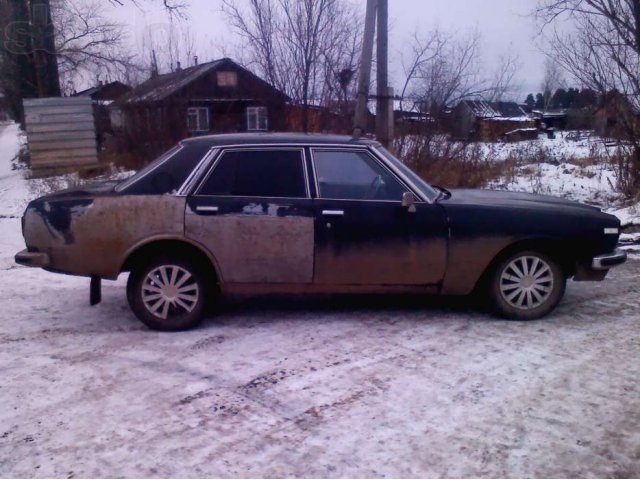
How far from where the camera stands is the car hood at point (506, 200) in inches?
229

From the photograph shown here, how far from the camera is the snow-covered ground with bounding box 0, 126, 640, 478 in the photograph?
137 inches

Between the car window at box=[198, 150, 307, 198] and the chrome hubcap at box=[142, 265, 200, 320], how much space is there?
0.73m

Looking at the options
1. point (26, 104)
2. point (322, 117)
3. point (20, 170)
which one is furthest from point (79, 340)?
point (20, 170)

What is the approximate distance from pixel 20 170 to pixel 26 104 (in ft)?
14.9

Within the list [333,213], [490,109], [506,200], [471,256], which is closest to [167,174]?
[333,213]

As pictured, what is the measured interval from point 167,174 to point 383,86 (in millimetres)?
6866

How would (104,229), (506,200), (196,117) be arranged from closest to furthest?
(104,229), (506,200), (196,117)

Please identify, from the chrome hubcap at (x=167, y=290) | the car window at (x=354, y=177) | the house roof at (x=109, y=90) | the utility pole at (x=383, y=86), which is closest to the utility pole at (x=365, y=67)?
the utility pole at (x=383, y=86)

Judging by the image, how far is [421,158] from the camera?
529 inches

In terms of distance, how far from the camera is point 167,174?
5.61 metres

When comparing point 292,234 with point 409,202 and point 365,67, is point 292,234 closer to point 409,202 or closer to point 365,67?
point 409,202

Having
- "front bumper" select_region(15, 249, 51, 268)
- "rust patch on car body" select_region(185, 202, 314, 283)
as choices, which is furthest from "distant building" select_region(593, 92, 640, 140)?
"front bumper" select_region(15, 249, 51, 268)

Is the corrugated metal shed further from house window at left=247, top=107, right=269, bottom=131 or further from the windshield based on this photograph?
the windshield

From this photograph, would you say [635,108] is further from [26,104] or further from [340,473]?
[26,104]
